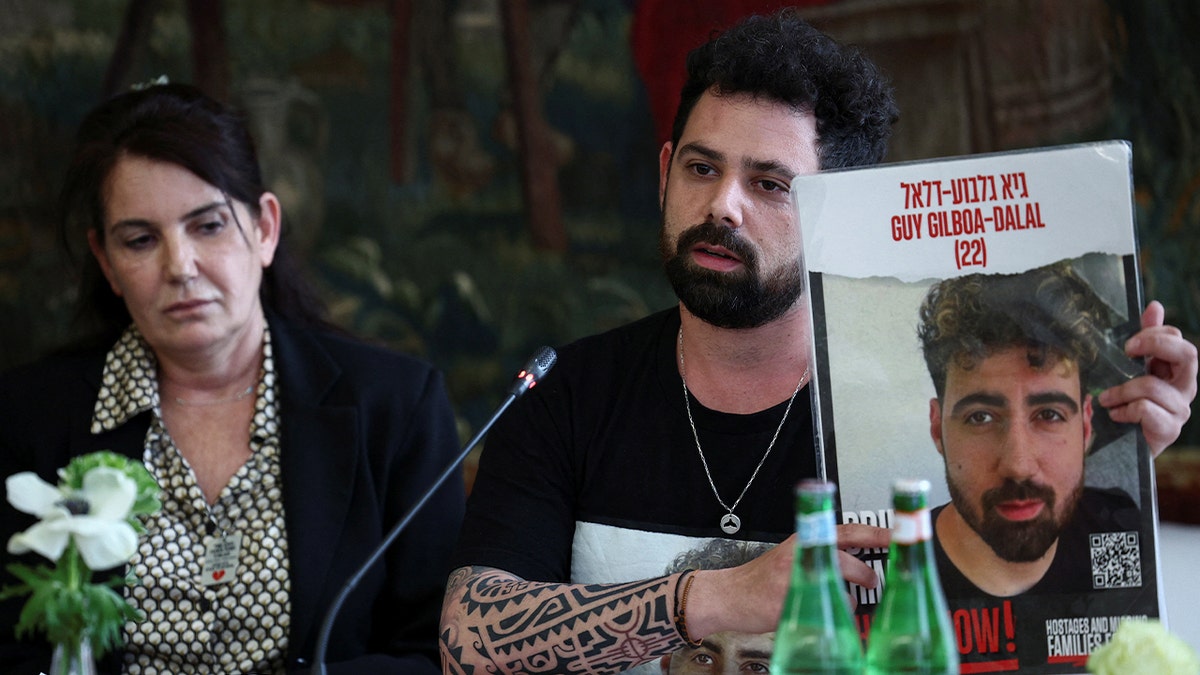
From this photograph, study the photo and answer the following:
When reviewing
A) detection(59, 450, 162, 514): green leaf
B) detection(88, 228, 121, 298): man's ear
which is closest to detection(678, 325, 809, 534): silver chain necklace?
detection(59, 450, 162, 514): green leaf

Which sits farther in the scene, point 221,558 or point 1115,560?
point 221,558

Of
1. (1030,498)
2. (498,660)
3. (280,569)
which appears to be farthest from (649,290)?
(1030,498)

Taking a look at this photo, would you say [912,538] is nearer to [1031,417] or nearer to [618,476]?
[1031,417]

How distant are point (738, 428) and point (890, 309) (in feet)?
1.77

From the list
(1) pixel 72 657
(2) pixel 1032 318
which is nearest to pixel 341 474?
(1) pixel 72 657

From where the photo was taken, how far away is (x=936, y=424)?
1356 mm

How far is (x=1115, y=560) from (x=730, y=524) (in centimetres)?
59

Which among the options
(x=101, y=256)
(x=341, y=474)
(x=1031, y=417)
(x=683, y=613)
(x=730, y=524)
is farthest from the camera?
(x=101, y=256)

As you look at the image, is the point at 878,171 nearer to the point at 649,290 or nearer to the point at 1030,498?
the point at 1030,498

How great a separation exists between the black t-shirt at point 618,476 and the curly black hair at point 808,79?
Result: 0.42 m

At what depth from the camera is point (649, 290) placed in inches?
135

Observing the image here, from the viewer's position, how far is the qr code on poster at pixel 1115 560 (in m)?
1.33

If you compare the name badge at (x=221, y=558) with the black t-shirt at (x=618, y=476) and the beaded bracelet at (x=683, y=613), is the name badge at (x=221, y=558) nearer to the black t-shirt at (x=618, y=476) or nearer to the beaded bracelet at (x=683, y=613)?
the black t-shirt at (x=618, y=476)

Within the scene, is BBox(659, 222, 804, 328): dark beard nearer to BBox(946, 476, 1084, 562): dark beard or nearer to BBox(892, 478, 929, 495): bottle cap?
BBox(946, 476, 1084, 562): dark beard
